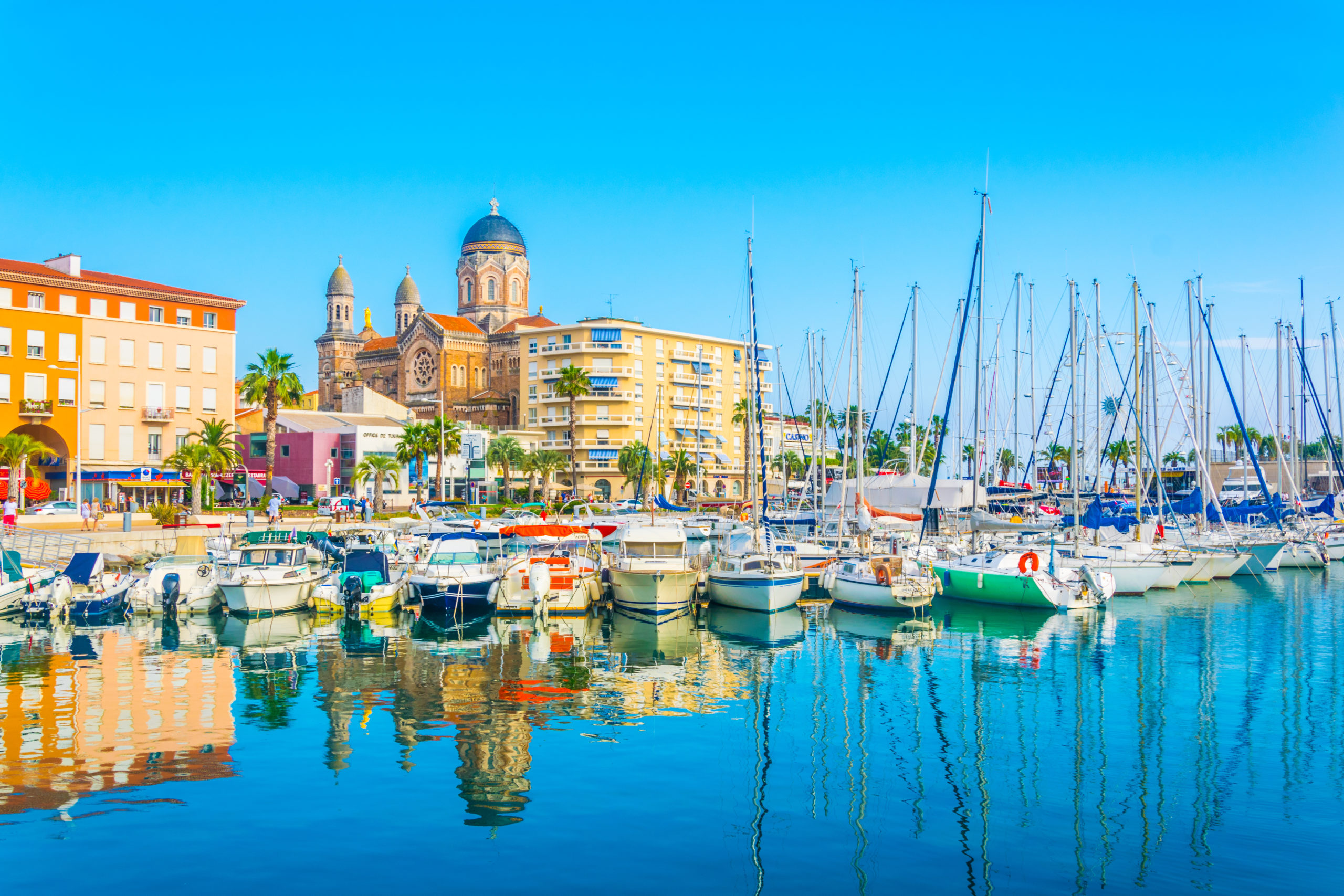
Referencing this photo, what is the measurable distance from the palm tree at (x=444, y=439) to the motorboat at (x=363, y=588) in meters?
38.1

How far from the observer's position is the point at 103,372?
70125 millimetres

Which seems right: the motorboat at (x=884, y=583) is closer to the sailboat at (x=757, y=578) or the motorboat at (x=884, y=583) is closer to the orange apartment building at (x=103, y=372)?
the sailboat at (x=757, y=578)

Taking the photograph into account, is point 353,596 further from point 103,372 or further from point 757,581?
point 103,372

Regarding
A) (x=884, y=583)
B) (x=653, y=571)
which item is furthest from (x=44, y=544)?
(x=884, y=583)

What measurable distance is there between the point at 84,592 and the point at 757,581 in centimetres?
2342

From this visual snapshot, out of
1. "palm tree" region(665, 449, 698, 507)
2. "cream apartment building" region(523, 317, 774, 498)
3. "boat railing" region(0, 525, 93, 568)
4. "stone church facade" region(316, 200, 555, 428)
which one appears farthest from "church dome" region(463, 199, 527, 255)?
"boat railing" region(0, 525, 93, 568)

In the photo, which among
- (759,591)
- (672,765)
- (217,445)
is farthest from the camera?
(217,445)

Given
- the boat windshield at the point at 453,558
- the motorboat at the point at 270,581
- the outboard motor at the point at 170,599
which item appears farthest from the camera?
the boat windshield at the point at 453,558

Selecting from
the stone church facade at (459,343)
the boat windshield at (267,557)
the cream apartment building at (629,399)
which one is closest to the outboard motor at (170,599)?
the boat windshield at (267,557)

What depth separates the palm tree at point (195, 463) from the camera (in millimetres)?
63781

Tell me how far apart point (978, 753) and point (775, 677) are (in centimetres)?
791

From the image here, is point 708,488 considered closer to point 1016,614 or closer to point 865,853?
point 1016,614

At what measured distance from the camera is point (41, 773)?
17.1 m

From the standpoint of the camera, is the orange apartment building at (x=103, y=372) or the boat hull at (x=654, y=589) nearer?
the boat hull at (x=654, y=589)
